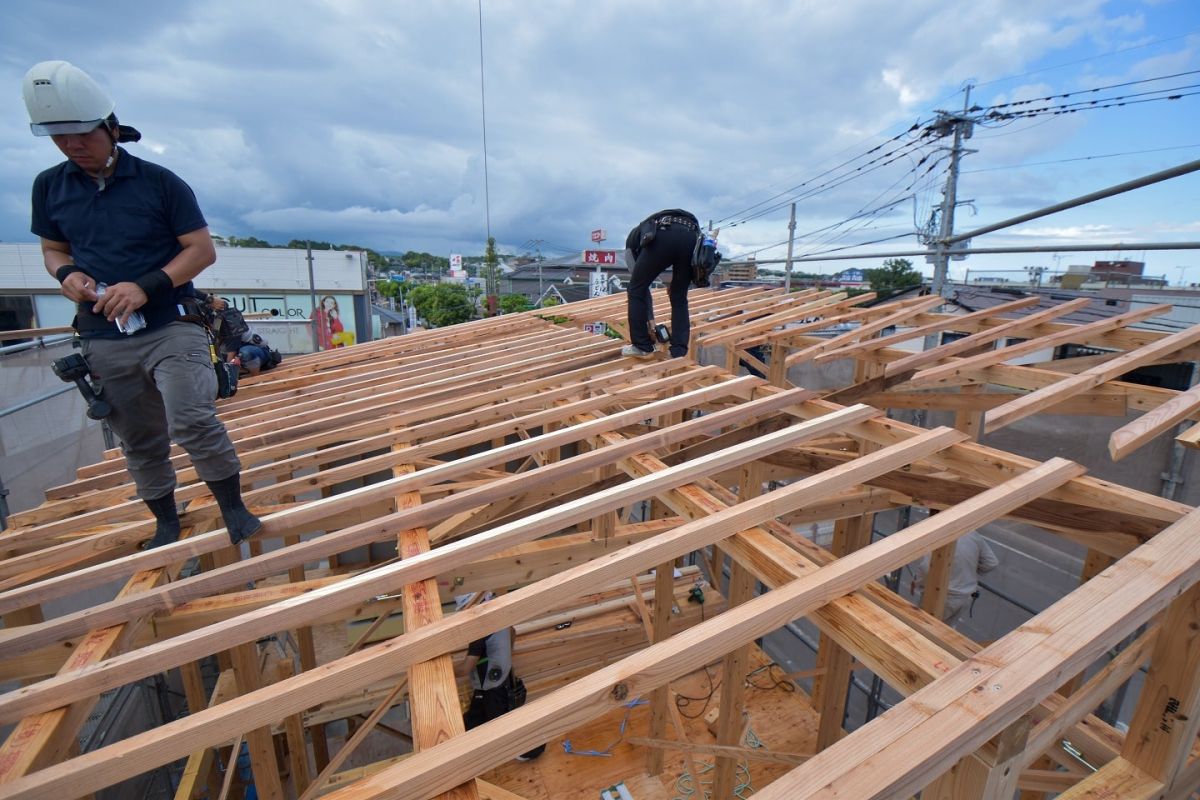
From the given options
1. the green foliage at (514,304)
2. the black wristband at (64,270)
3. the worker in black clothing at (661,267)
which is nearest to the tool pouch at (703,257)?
the worker in black clothing at (661,267)

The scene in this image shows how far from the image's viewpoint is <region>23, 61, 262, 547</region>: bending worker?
225 cm

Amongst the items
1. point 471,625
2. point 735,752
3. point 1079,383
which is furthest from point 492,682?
point 1079,383

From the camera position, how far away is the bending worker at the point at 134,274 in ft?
7.37

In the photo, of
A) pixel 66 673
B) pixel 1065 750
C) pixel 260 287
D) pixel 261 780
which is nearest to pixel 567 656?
pixel 261 780

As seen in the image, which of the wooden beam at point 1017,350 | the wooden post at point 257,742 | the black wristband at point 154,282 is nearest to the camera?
the black wristband at point 154,282

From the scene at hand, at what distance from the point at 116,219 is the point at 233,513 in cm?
130

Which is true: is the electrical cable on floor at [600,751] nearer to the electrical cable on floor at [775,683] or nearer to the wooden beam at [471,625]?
the electrical cable on floor at [775,683]

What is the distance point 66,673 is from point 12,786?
52 centimetres

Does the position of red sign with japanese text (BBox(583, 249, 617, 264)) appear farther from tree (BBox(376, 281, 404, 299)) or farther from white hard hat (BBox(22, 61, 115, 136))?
white hard hat (BBox(22, 61, 115, 136))

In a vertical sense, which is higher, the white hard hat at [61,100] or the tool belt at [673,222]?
the white hard hat at [61,100]

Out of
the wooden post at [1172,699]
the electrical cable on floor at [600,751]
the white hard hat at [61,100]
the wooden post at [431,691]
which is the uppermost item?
the white hard hat at [61,100]

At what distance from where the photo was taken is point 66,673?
5.52 ft

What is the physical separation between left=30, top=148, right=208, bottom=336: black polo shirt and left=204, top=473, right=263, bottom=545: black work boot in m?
0.73

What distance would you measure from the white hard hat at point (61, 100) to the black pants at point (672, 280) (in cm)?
338
